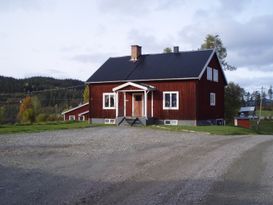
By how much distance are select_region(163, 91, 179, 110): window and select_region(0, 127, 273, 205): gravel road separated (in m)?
16.6

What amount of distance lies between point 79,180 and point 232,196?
11.3ft

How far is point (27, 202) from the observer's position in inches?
286

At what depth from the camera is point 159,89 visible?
33125 millimetres

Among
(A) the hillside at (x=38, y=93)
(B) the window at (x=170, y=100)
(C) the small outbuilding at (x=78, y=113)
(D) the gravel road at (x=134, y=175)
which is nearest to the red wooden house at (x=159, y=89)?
(B) the window at (x=170, y=100)

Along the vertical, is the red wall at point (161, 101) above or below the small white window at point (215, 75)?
below

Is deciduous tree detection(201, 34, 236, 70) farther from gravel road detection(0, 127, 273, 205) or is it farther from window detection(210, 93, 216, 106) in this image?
gravel road detection(0, 127, 273, 205)

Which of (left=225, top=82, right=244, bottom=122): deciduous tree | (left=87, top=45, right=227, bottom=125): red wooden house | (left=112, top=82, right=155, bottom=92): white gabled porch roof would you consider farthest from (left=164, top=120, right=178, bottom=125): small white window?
(left=225, top=82, right=244, bottom=122): deciduous tree

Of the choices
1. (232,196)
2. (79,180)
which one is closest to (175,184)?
(232,196)

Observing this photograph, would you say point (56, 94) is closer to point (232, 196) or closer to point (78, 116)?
point (78, 116)

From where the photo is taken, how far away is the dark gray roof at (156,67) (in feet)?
107

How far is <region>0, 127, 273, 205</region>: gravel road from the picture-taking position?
772 cm

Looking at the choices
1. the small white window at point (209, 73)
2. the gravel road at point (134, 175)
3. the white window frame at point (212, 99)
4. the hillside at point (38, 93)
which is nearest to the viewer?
the gravel road at point (134, 175)

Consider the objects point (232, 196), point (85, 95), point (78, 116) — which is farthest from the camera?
point (85, 95)

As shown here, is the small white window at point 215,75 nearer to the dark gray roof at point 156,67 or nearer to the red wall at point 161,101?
the dark gray roof at point 156,67
